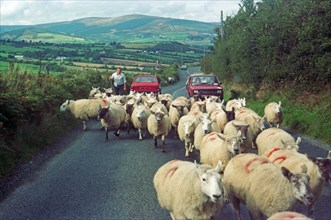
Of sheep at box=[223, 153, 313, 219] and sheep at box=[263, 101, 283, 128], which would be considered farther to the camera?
sheep at box=[263, 101, 283, 128]

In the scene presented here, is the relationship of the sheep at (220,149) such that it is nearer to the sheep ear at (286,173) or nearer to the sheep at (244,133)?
the sheep at (244,133)

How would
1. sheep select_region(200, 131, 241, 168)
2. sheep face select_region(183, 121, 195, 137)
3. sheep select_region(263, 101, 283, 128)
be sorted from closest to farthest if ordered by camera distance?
sheep select_region(200, 131, 241, 168) < sheep face select_region(183, 121, 195, 137) < sheep select_region(263, 101, 283, 128)

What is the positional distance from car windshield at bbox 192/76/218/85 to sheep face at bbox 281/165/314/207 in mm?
18677

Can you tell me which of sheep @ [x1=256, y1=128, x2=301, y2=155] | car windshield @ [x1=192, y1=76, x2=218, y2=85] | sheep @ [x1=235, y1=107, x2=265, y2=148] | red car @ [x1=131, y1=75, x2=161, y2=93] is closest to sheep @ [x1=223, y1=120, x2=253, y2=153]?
sheep @ [x1=256, y1=128, x2=301, y2=155]

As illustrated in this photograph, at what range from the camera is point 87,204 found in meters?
8.49

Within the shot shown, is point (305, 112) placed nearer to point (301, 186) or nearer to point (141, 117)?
point (141, 117)

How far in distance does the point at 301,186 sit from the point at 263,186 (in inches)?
28.8

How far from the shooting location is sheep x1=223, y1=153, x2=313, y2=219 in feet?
20.0

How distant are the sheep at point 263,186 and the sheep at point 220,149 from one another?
1.17 metres

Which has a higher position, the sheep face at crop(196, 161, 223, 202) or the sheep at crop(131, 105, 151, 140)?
the sheep face at crop(196, 161, 223, 202)

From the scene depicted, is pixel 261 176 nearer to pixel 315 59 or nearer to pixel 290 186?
pixel 290 186

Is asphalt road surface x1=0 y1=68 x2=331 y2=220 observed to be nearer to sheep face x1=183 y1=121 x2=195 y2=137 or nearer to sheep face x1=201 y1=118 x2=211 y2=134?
sheep face x1=183 y1=121 x2=195 y2=137

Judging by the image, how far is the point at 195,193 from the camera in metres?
6.30

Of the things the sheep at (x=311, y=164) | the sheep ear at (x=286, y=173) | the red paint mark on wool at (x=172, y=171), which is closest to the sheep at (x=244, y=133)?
the sheep at (x=311, y=164)
